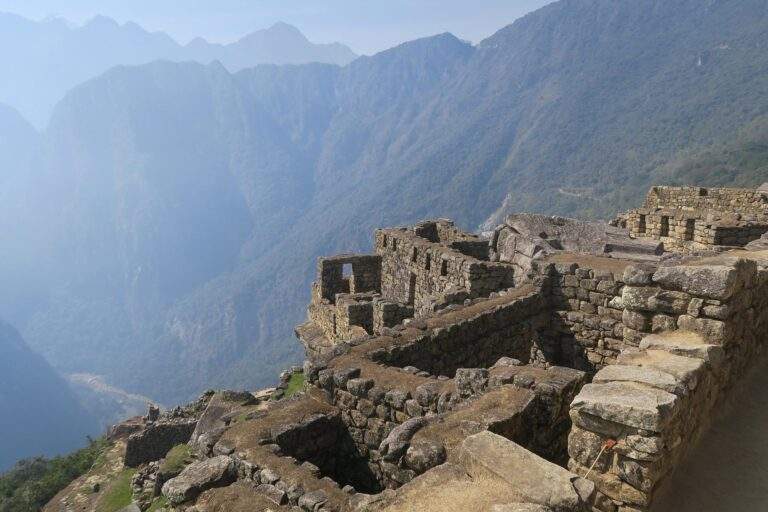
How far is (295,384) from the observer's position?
22438mm

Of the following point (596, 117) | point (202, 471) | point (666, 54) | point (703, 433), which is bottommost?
point (202, 471)

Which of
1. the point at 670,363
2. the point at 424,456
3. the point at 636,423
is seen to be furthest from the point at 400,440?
the point at 670,363

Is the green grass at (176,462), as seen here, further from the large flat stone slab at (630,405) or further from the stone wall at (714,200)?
the stone wall at (714,200)

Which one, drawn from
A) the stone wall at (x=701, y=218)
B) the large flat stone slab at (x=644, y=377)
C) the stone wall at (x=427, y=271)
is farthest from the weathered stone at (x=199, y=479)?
the stone wall at (x=701, y=218)

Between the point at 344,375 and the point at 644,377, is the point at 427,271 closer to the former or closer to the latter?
the point at 344,375

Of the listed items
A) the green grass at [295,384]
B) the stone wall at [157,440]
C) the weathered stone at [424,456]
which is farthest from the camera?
the stone wall at [157,440]

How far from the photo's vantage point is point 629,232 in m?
18.3

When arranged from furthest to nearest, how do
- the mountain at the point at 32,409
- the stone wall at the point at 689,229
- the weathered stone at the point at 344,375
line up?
the mountain at the point at 32,409 < the stone wall at the point at 689,229 < the weathered stone at the point at 344,375

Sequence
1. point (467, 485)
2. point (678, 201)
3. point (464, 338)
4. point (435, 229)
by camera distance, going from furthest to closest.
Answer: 1. point (435, 229)
2. point (678, 201)
3. point (464, 338)
4. point (467, 485)

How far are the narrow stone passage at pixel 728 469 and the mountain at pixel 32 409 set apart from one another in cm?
14020

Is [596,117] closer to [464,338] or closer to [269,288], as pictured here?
[269,288]

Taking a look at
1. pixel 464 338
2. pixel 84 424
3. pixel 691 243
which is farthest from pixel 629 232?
pixel 84 424

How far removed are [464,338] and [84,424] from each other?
148894 millimetres

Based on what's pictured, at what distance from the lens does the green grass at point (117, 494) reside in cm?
2335
